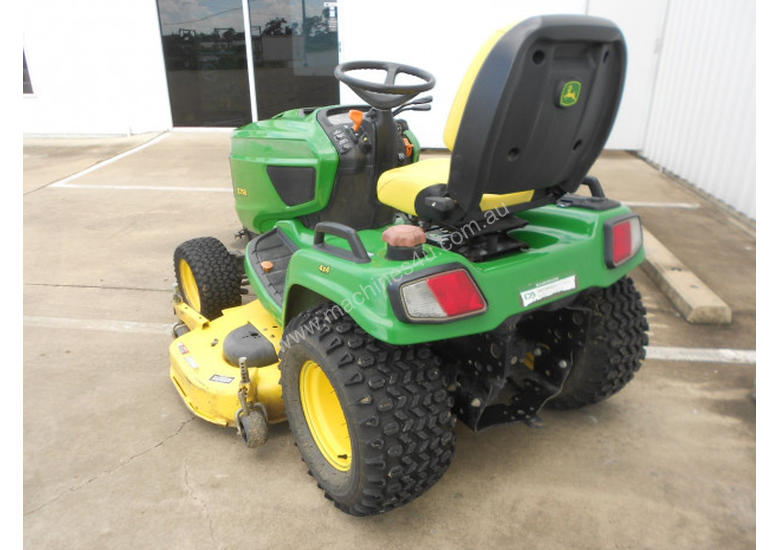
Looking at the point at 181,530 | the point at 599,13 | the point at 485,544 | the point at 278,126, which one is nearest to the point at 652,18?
the point at 599,13

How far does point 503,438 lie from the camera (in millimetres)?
2338

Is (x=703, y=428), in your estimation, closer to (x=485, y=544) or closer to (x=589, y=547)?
(x=589, y=547)

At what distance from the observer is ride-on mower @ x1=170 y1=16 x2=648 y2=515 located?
1550 mm

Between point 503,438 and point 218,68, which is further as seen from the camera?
point 218,68

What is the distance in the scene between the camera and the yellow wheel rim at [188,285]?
3.13 m

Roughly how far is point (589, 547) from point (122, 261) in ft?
12.0

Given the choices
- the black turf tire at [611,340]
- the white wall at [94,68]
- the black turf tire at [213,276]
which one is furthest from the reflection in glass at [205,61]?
the black turf tire at [611,340]

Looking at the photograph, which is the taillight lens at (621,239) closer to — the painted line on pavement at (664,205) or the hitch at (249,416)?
the hitch at (249,416)

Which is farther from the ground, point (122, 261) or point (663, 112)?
point (663, 112)

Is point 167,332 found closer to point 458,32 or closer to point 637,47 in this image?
point 458,32

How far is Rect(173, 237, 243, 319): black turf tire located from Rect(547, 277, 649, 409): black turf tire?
5.74ft

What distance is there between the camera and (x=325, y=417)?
6.79 ft

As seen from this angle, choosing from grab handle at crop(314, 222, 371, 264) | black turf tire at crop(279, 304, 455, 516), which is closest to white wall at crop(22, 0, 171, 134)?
grab handle at crop(314, 222, 371, 264)

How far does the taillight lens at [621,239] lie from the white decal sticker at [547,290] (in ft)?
0.62
